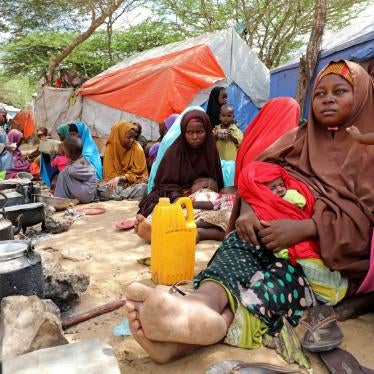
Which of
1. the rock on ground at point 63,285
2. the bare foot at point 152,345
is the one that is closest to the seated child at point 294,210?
the bare foot at point 152,345

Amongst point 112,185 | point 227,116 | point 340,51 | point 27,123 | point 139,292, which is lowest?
point 112,185

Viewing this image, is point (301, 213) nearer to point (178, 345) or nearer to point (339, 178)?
point (339, 178)

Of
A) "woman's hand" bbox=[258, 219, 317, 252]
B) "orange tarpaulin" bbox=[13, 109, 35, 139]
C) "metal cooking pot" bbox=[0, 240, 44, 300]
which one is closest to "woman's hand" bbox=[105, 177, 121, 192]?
"metal cooking pot" bbox=[0, 240, 44, 300]

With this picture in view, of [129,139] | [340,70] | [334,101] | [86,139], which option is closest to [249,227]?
[334,101]

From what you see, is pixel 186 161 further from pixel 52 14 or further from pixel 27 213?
pixel 52 14

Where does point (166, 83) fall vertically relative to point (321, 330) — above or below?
above

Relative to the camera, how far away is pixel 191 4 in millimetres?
12242

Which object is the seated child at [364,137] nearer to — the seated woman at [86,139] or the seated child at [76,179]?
the seated child at [76,179]

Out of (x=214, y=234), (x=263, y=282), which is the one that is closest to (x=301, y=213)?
(x=263, y=282)

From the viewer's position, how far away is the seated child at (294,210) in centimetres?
171

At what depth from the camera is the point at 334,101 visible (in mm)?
1881

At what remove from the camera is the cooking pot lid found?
165 centimetres

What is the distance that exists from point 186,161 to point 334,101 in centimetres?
169

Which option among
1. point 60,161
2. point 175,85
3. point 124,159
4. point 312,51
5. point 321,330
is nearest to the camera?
point 321,330
